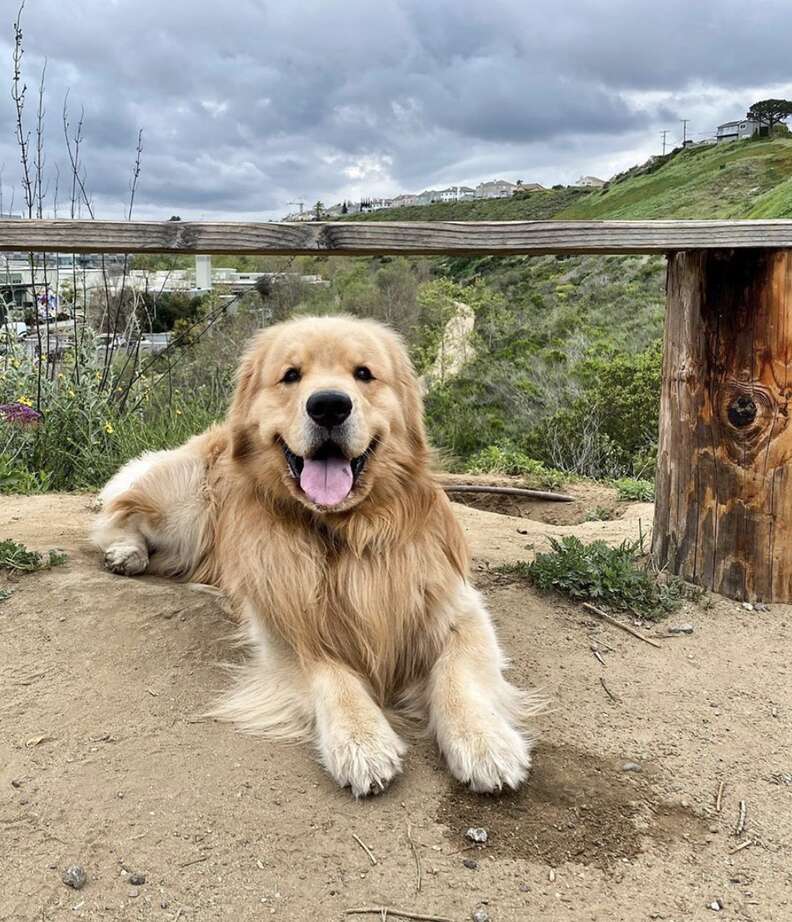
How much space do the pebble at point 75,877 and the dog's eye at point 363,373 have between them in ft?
5.74

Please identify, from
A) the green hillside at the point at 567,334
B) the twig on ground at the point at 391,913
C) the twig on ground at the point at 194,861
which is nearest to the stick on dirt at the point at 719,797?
the twig on ground at the point at 391,913

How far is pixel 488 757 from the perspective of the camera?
225 cm

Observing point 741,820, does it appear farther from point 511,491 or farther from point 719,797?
point 511,491

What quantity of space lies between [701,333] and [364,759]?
239cm

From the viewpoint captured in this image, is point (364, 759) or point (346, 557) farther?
point (346, 557)

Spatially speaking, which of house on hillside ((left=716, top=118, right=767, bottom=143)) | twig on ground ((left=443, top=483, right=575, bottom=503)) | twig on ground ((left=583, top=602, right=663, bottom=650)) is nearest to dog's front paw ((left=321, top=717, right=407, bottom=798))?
twig on ground ((left=583, top=602, right=663, bottom=650))

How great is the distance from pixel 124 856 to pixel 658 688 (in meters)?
1.90

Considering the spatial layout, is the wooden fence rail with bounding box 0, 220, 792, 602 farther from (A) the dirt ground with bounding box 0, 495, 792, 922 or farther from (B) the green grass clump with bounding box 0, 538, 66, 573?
(B) the green grass clump with bounding box 0, 538, 66, 573

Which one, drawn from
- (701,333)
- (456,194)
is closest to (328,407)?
(701,333)

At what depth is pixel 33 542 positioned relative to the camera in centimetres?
409

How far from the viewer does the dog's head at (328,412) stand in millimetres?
2631

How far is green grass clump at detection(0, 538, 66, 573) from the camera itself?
3.54 meters

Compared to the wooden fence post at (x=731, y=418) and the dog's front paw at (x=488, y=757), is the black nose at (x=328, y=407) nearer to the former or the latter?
the dog's front paw at (x=488, y=757)

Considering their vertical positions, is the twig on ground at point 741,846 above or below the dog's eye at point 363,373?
below
